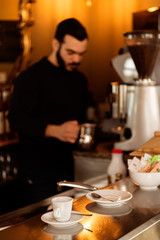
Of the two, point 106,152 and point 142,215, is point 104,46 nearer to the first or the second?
point 106,152

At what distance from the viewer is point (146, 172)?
1385 mm

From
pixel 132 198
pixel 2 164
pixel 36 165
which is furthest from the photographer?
pixel 2 164

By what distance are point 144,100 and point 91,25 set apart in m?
2.07

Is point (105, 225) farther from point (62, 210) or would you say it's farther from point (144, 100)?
point (144, 100)

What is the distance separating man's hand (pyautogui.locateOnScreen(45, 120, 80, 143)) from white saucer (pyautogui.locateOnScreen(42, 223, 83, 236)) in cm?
116

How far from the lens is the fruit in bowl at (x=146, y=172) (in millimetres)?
1334

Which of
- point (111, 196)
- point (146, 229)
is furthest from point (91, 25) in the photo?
point (146, 229)

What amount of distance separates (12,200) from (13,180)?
20cm

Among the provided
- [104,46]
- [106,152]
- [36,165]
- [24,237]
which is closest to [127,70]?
[106,152]

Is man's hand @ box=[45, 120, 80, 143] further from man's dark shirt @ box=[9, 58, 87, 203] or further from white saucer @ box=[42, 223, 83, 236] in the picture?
white saucer @ box=[42, 223, 83, 236]

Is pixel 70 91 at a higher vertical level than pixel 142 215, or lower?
higher

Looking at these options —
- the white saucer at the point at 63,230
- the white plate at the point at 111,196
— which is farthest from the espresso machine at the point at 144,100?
the white saucer at the point at 63,230

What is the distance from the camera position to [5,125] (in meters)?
2.79

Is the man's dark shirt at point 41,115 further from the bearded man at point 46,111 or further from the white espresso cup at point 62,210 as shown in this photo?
the white espresso cup at point 62,210
